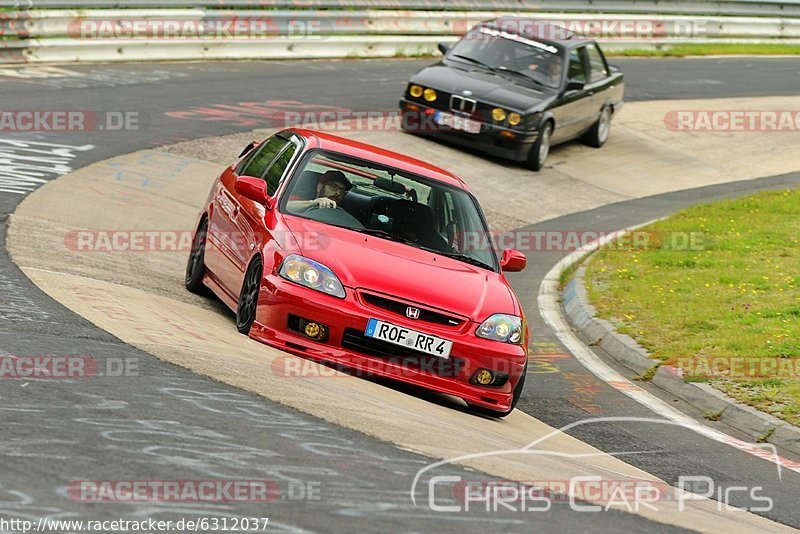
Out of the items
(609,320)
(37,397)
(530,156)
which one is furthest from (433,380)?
(530,156)

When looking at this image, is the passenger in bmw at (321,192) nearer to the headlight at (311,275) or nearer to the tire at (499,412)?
the headlight at (311,275)

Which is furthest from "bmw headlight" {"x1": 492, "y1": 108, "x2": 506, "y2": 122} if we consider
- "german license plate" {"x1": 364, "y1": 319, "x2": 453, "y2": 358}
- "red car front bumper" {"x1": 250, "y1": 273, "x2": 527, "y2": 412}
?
"german license plate" {"x1": 364, "y1": 319, "x2": 453, "y2": 358}

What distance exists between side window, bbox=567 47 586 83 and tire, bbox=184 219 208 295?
1105 centimetres

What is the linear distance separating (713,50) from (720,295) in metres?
23.4

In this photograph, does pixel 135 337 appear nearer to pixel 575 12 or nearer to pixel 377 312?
pixel 377 312

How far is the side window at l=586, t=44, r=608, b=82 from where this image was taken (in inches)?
848

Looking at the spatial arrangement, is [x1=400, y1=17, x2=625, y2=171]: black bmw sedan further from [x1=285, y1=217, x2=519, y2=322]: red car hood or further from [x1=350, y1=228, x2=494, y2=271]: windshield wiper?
[x1=285, y1=217, x2=519, y2=322]: red car hood

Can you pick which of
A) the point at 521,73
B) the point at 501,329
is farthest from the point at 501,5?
the point at 501,329

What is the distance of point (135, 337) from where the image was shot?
7727mm

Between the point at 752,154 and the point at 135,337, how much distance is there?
59.5ft

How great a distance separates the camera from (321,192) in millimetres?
9523

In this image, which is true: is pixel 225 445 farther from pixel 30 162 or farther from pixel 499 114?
pixel 499 114

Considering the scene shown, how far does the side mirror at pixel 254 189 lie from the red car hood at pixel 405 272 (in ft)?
1.12

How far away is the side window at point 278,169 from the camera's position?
31.9 feet
